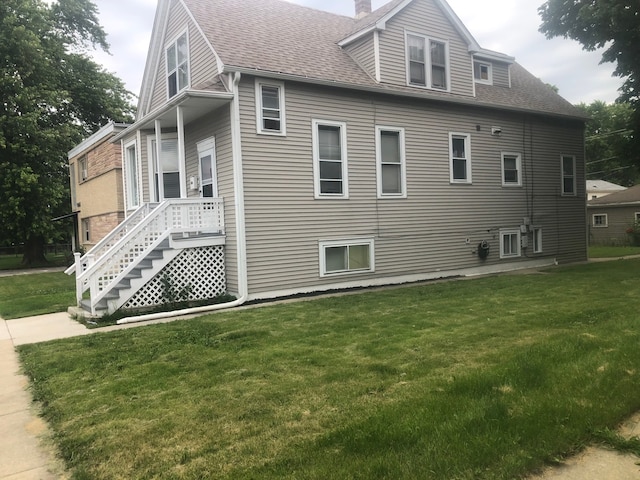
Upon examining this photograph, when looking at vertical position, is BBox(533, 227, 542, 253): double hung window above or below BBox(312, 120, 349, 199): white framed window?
below

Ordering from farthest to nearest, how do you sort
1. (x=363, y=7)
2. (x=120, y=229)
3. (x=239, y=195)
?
(x=363, y=7) < (x=120, y=229) < (x=239, y=195)

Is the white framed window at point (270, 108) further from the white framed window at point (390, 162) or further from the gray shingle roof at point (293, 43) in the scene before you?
the white framed window at point (390, 162)

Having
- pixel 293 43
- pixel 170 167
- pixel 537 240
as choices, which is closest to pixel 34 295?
pixel 170 167

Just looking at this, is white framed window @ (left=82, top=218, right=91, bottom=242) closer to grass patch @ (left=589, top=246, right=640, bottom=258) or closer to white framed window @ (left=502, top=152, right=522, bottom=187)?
white framed window @ (left=502, top=152, right=522, bottom=187)

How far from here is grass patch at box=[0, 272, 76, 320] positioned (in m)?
10.2

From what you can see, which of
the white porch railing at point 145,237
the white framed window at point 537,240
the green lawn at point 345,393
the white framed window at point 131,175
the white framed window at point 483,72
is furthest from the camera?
the white framed window at point 537,240

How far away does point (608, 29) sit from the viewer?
12.2 m

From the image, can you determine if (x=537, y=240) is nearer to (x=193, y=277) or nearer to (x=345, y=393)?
(x=193, y=277)

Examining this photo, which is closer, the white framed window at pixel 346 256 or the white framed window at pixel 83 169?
the white framed window at pixel 346 256

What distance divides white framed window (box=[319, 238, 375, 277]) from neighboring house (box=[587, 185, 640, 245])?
23.1 meters

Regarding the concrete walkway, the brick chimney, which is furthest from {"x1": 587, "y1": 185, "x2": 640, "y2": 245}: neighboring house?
the concrete walkway

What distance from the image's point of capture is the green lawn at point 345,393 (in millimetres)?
3164

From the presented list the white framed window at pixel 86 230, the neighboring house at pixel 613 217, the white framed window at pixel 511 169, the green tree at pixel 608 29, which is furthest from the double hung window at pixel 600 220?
the white framed window at pixel 86 230

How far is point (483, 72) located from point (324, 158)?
7.49 metres
